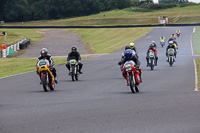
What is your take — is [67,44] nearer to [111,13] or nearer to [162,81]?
[162,81]

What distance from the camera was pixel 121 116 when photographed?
9820 mm

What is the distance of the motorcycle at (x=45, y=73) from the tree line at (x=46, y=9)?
104737mm

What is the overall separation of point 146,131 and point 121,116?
1701 mm

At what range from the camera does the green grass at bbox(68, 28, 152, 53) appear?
6215 cm

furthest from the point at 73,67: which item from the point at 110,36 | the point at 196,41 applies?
the point at 110,36

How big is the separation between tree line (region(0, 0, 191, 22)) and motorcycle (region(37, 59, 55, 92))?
344 ft

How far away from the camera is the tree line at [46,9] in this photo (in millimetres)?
120613

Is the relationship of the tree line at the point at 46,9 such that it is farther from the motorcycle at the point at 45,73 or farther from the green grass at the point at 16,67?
the motorcycle at the point at 45,73

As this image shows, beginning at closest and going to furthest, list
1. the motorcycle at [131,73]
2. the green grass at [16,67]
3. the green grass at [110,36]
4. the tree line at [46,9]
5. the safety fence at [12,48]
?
the motorcycle at [131,73] → the green grass at [16,67] → the safety fence at [12,48] → the green grass at [110,36] → the tree line at [46,9]

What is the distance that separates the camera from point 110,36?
71438 mm

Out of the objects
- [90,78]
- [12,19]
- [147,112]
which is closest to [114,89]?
[90,78]

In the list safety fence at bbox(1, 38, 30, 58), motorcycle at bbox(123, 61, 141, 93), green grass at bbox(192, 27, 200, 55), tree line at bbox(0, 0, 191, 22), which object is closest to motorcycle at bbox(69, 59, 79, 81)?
motorcycle at bbox(123, 61, 141, 93)

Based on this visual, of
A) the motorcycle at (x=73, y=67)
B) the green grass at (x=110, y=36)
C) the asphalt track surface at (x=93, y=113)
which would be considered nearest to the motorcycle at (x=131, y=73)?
the asphalt track surface at (x=93, y=113)

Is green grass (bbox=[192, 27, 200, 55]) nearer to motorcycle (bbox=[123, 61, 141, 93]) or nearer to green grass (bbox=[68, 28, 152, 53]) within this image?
green grass (bbox=[68, 28, 152, 53])
